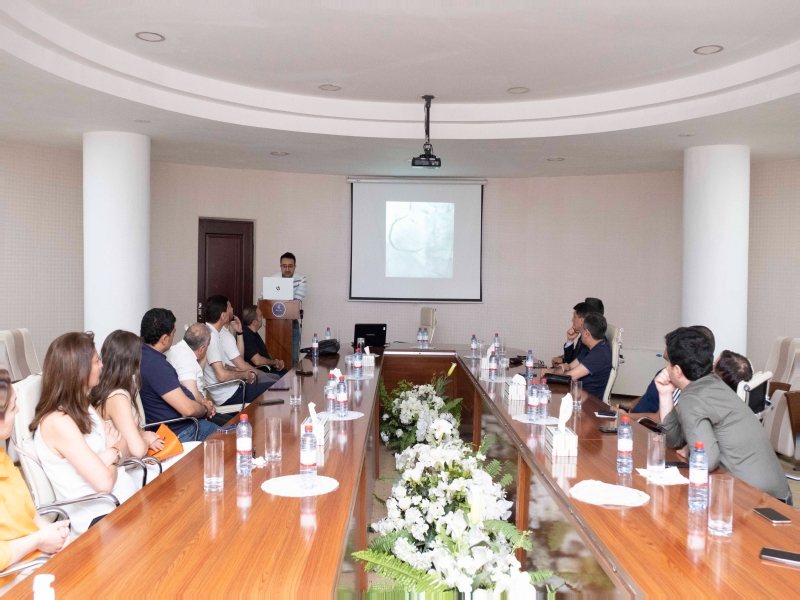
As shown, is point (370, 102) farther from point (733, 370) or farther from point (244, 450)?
point (244, 450)

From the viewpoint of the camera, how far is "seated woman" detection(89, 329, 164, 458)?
10.5 ft

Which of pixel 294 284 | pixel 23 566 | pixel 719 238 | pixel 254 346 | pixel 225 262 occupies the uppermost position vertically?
pixel 719 238

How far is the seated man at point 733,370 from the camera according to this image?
3.53m

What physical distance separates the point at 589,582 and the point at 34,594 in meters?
1.46

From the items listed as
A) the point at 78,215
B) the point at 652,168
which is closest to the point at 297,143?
the point at 78,215

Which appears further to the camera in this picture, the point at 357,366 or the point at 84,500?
the point at 357,366

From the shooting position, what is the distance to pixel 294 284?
8.30 meters

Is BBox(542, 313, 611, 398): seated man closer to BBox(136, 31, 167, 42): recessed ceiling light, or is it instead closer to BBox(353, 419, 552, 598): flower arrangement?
BBox(353, 419, 552, 598): flower arrangement

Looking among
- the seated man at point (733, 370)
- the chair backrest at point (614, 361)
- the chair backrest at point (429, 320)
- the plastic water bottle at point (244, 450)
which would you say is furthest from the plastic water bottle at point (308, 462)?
the chair backrest at point (429, 320)

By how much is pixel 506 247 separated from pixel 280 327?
3260 mm

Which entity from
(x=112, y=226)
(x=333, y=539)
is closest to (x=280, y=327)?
(x=112, y=226)

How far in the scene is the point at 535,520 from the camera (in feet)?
9.48

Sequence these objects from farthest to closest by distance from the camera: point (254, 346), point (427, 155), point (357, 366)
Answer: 1. point (254, 346)
2. point (427, 155)
3. point (357, 366)

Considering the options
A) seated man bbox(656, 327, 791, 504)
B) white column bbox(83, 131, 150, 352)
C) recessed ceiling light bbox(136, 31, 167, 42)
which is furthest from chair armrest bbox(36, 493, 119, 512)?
white column bbox(83, 131, 150, 352)
